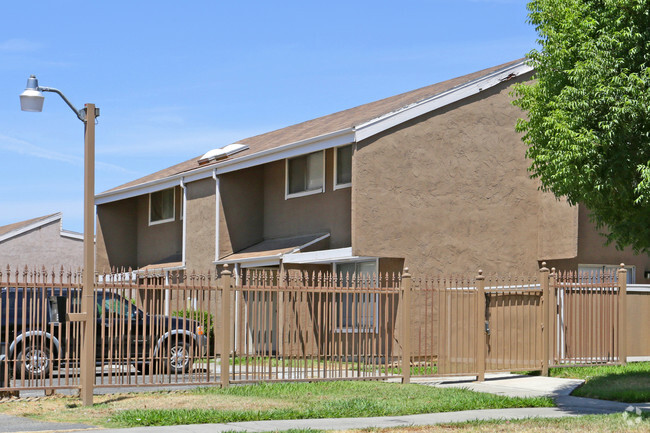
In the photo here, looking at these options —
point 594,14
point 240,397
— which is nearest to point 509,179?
point 594,14

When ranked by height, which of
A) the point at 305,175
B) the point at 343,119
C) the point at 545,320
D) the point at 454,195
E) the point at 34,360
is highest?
the point at 343,119

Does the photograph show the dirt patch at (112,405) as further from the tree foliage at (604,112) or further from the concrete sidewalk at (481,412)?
the tree foliage at (604,112)

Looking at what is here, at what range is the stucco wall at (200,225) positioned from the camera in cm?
2600

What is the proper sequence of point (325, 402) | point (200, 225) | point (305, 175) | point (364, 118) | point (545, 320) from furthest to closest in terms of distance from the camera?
point (200, 225), point (305, 175), point (364, 118), point (545, 320), point (325, 402)

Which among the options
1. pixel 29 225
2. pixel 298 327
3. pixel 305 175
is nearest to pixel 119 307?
pixel 298 327

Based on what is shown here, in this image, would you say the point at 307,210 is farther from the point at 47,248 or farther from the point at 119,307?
the point at 47,248

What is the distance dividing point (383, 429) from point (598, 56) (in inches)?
249

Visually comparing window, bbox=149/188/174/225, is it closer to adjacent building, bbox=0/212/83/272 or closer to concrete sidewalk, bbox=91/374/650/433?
adjacent building, bbox=0/212/83/272

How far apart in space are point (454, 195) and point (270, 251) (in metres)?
4.86

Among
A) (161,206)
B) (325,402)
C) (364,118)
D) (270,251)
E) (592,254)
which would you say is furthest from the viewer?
(161,206)

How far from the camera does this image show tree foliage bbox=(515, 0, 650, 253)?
1374 cm

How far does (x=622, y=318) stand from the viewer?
2012 centimetres

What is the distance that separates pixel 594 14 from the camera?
47.6ft

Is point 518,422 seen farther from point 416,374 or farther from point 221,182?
point 221,182
